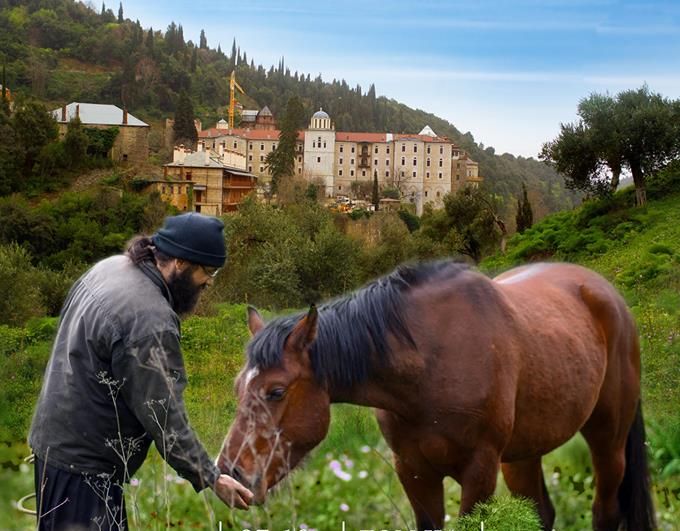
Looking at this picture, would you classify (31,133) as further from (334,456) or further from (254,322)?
(254,322)

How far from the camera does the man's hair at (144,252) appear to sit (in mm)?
2752

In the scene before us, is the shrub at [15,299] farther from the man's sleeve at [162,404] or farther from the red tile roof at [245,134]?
the red tile roof at [245,134]

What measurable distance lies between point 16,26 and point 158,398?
126494 mm

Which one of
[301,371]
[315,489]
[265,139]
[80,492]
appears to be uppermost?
[265,139]

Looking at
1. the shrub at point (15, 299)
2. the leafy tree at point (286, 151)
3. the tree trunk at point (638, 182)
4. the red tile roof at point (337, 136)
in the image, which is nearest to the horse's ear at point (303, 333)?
the shrub at point (15, 299)

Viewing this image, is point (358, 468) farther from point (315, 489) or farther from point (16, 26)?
point (16, 26)

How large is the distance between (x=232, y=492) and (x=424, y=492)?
94 cm

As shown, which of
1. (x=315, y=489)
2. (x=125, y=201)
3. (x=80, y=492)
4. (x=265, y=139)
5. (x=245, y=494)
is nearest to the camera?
(x=245, y=494)

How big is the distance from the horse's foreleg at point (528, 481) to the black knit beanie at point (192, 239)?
185 centimetres

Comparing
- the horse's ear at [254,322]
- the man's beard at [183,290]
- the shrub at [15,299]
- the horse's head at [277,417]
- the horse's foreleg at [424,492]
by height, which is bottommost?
the shrub at [15,299]

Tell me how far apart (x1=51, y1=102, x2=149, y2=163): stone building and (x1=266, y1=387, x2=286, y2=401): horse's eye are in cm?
7372

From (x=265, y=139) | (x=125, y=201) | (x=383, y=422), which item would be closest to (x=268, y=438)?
(x=383, y=422)

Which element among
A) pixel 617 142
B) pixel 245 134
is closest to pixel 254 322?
pixel 617 142

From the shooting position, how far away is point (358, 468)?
170 inches
